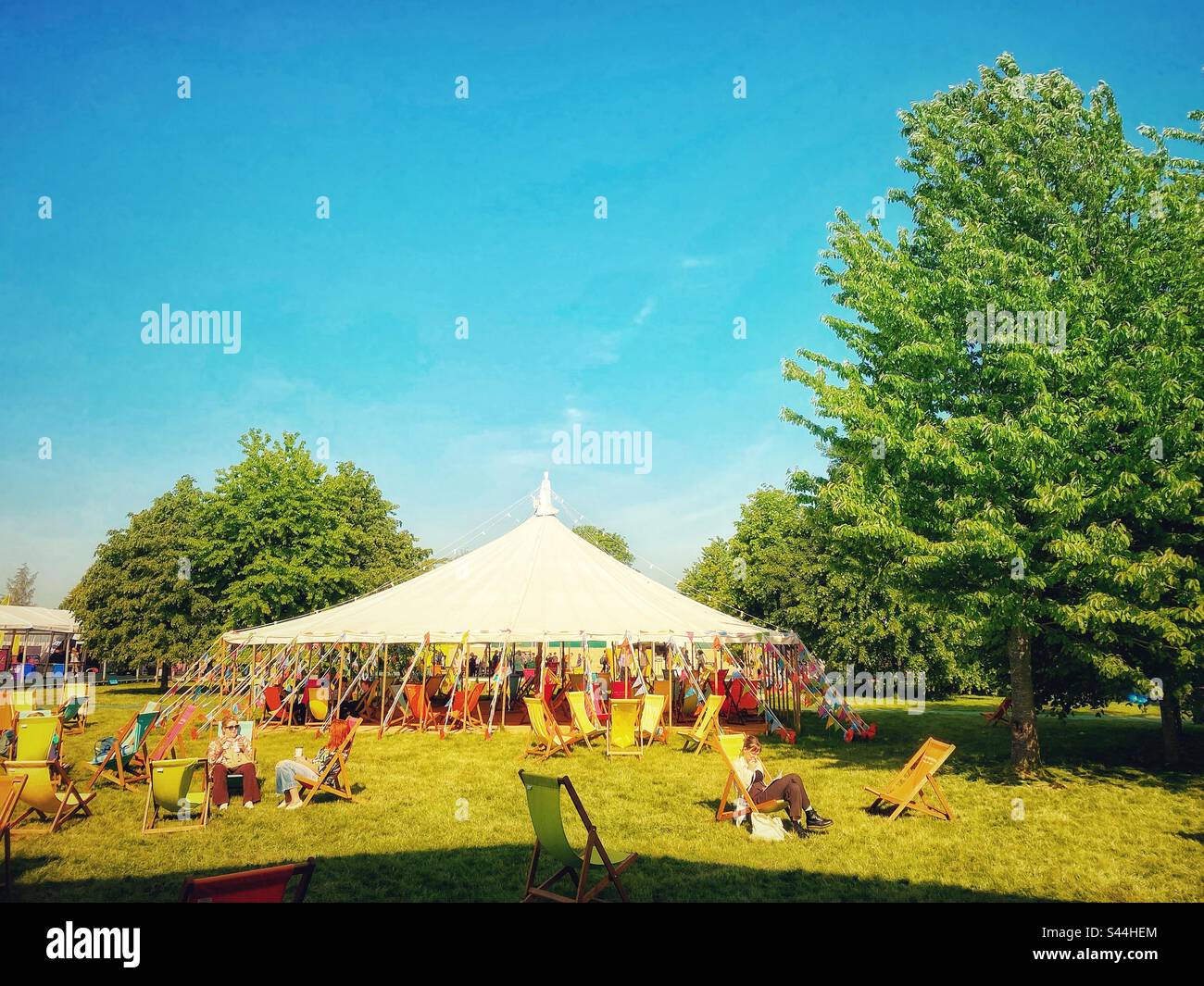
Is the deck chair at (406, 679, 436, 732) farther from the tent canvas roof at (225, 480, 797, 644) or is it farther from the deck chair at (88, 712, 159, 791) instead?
the deck chair at (88, 712, 159, 791)

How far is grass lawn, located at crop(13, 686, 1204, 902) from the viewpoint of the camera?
6.31 meters

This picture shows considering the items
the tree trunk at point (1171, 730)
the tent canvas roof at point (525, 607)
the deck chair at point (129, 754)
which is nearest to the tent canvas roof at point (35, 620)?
the tent canvas roof at point (525, 607)

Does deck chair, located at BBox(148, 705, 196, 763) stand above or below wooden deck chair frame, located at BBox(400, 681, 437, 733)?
above

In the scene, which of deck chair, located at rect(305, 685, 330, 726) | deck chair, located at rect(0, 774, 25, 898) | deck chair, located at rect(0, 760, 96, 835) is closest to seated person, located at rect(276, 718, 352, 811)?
deck chair, located at rect(0, 760, 96, 835)

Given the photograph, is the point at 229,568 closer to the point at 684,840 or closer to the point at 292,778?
the point at 292,778

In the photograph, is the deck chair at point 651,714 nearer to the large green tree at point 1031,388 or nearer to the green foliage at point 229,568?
the large green tree at point 1031,388

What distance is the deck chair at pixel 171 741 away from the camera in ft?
35.3

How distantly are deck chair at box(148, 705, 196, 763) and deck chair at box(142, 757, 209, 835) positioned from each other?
2.86ft

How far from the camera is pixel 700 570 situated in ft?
192

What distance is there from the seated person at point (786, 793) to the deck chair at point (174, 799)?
20.7 feet

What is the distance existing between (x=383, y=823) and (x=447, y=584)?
10900mm
